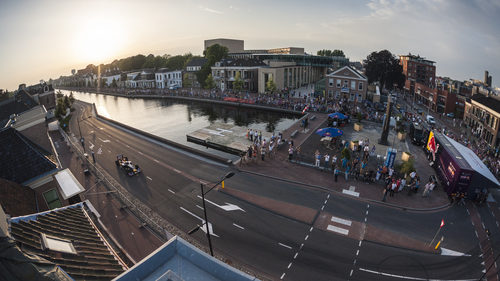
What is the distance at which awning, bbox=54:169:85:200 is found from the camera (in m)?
17.7

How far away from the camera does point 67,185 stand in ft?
60.3

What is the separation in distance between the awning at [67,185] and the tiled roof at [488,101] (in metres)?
50.4

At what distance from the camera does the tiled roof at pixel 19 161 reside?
17.2 metres

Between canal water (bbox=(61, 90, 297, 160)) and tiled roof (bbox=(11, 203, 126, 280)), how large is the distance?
2327 cm

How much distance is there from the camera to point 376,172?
25.9 metres

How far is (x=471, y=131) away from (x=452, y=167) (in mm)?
28159

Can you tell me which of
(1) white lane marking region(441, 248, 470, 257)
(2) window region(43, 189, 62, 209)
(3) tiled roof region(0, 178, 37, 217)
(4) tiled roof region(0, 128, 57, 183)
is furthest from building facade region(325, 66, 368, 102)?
(3) tiled roof region(0, 178, 37, 217)

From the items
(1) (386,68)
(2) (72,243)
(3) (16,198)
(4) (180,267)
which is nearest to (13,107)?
(3) (16,198)

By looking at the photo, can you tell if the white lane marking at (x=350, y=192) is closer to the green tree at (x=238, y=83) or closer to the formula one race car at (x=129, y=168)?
the formula one race car at (x=129, y=168)

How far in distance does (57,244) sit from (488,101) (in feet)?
177

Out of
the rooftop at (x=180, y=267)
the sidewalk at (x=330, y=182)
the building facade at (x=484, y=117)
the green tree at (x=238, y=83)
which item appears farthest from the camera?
the green tree at (x=238, y=83)

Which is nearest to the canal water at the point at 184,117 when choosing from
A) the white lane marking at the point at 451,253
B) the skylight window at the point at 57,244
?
the white lane marking at the point at 451,253

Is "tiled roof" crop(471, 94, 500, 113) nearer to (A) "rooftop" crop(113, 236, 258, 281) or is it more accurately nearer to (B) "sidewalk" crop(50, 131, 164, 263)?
(A) "rooftop" crop(113, 236, 258, 281)

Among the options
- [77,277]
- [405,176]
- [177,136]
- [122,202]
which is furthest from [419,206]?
[177,136]
